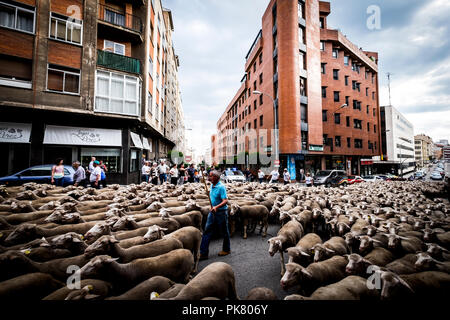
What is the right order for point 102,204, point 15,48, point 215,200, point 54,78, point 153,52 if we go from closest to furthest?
point 215,200, point 102,204, point 15,48, point 54,78, point 153,52

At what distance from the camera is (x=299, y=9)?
2523cm

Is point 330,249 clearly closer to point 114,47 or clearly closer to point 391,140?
point 114,47

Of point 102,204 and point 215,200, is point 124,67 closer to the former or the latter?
point 102,204

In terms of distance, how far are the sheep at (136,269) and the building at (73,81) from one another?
13.6 m

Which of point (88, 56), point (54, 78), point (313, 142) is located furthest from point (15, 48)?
point (313, 142)

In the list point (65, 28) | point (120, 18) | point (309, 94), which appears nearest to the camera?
point (65, 28)

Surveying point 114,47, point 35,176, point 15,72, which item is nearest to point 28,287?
point 35,176

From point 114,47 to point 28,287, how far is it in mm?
18314

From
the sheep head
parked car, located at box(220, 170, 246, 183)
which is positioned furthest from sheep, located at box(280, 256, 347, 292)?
parked car, located at box(220, 170, 246, 183)

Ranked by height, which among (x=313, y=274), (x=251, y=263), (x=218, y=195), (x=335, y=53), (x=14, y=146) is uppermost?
(x=335, y=53)

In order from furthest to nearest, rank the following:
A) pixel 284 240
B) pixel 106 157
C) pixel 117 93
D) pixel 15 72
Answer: pixel 106 157
pixel 117 93
pixel 15 72
pixel 284 240

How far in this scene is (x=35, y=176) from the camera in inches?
393

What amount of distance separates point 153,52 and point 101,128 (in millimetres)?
10148

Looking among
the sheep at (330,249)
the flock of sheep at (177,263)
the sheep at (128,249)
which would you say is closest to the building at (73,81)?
the flock of sheep at (177,263)
